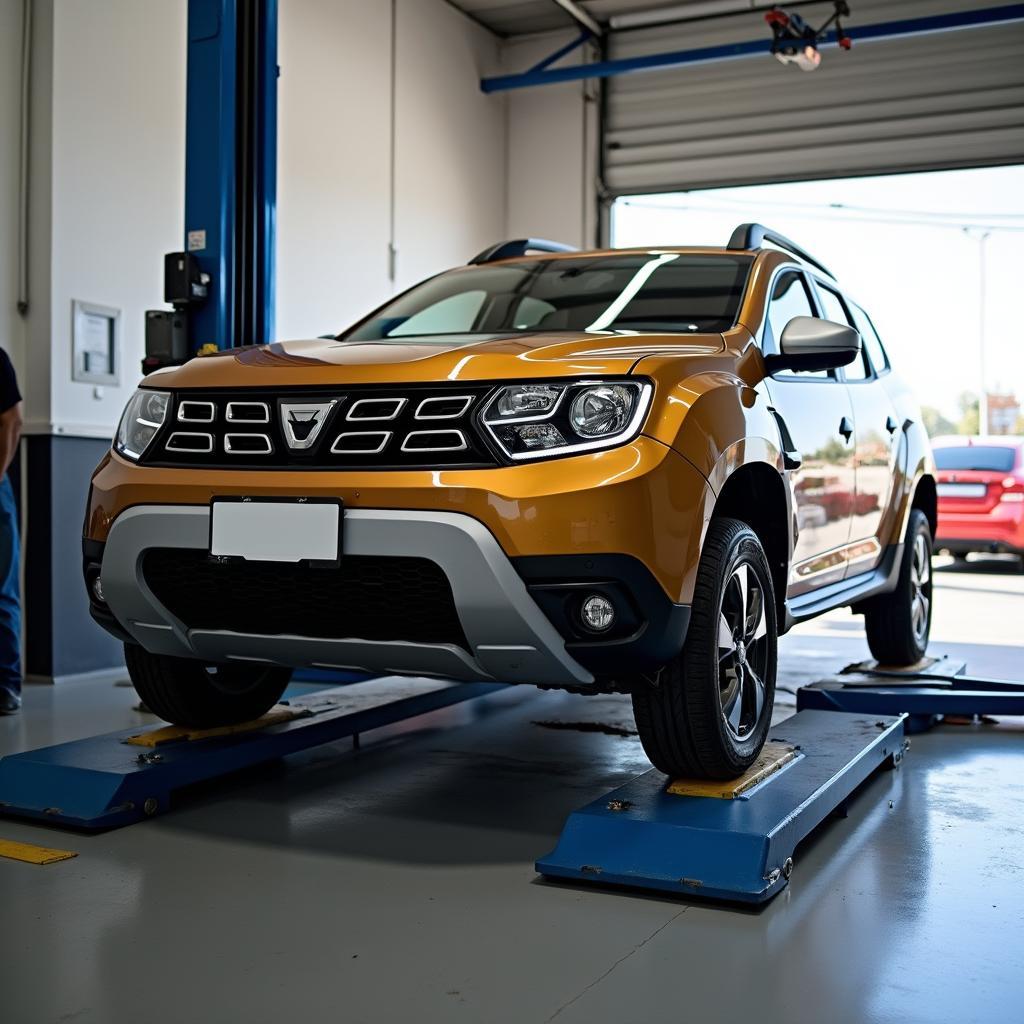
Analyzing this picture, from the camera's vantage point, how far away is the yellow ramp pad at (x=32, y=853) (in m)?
2.92

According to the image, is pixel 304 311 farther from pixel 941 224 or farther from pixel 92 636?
pixel 941 224

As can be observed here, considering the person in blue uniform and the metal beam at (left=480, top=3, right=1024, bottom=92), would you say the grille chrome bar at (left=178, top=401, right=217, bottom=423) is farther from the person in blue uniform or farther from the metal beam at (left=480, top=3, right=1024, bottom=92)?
the metal beam at (left=480, top=3, right=1024, bottom=92)

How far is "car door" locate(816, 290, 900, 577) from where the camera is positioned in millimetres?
4359

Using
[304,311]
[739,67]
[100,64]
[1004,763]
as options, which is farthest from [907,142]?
[1004,763]

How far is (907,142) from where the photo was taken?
944cm

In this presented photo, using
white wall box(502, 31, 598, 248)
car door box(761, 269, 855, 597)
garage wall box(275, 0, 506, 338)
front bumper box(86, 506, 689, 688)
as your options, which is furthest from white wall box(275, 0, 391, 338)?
front bumper box(86, 506, 689, 688)

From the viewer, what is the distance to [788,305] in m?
3.93

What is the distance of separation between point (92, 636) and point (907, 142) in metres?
6.95

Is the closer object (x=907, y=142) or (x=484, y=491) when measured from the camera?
(x=484, y=491)

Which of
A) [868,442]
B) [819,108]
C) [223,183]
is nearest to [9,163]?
[223,183]

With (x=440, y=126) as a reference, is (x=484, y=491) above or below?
below

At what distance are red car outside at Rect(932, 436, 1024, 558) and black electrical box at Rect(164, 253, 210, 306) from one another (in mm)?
8600

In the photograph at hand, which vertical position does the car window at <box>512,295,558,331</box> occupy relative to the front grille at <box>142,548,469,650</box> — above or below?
above

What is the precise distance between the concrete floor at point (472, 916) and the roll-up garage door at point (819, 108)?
663 cm
